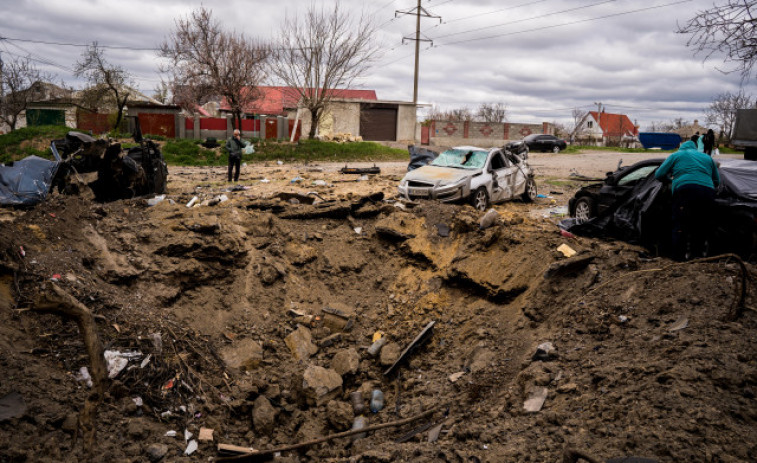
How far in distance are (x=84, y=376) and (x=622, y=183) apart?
781cm

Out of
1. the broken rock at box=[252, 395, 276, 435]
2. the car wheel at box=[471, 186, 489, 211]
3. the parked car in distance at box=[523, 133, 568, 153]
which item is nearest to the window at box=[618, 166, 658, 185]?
the car wheel at box=[471, 186, 489, 211]

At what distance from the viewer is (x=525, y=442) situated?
3234 millimetres

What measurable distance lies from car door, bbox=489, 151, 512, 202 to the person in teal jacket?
17.8ft

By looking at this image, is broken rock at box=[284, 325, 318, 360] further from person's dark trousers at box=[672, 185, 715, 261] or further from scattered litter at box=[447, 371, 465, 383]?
person's dark trousers at box=[672, 185, 715, 261]

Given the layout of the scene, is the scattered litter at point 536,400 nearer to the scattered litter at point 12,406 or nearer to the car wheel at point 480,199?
the scattered litter at point 12,406

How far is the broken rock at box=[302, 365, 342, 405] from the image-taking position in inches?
200

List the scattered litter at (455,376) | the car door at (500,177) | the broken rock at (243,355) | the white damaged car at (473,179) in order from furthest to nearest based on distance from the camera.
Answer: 1. the car door at (500,177)
2. the white damaged car at (473,179)
3. the broken rock at (243,355)
4. the scattered litter at (455,376)

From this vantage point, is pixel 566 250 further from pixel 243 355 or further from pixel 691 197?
pixel 243 355

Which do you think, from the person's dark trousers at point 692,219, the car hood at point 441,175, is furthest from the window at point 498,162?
Result: the person's dark trousers at point 692,219

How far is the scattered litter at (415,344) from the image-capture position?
5.68 meters

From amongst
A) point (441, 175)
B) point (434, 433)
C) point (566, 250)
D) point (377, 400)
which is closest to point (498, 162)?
point (441, 175)

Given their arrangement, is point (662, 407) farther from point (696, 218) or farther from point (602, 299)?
point (696, 218)

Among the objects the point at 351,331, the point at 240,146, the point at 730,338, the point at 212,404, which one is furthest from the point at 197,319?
the point at 240,146

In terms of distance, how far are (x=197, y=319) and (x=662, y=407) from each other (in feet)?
16.1
